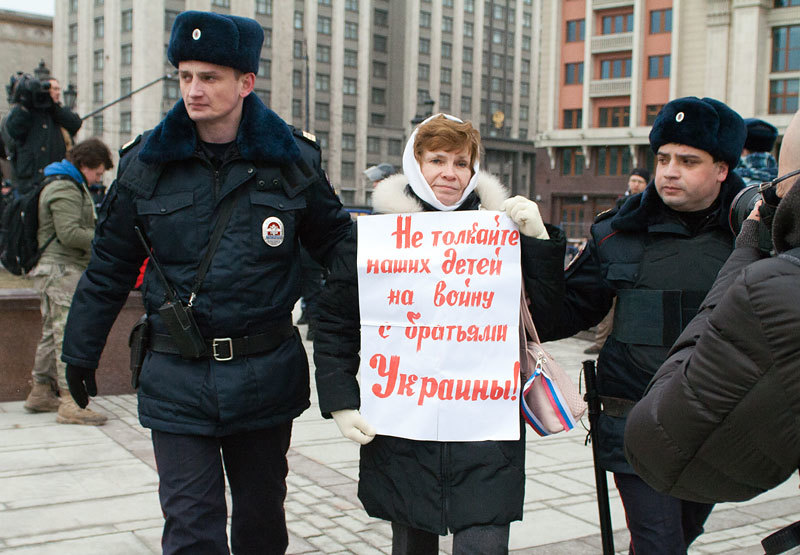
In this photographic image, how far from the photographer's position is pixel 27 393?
26.0ft

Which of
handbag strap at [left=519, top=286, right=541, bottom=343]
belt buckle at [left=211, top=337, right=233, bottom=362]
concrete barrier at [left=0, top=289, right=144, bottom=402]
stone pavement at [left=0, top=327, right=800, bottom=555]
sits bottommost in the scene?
stone pavement at [left=0, top=327, right=800, bottom=555]

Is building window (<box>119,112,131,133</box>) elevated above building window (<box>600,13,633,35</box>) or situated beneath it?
situated beneath

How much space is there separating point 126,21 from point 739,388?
83634mm

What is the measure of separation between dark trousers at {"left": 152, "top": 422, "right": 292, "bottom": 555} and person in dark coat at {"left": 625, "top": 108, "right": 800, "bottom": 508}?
184cm

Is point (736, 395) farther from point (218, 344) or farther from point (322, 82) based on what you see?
point (322, 82)

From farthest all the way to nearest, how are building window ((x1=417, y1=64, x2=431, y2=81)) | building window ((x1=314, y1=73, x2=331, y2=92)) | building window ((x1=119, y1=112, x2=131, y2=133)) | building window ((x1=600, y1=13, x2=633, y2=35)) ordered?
building window ((x1=417, y1=64, x2=431, y2=81)) < building window ((x1=314, y1=73, x2=331, y2=92)) < building window ((x1=119, y1=112, x2=131, y2=133)) < building window ((x1=600, y1=13, x2=633, y2=35))

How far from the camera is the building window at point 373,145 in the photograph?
90.9m

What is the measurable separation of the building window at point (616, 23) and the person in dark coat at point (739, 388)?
63.7m

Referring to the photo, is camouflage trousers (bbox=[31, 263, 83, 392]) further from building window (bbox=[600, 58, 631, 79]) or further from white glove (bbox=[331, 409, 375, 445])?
building window (bbox=[600, 58, 631, 79])

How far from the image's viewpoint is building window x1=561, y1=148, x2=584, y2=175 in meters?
64.8

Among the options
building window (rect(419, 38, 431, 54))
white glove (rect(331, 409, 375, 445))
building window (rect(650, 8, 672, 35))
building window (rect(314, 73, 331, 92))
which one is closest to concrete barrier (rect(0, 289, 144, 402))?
white glove (rect(331, 409, 375, 445))

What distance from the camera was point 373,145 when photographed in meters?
91.6

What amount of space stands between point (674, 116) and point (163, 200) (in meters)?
1.90

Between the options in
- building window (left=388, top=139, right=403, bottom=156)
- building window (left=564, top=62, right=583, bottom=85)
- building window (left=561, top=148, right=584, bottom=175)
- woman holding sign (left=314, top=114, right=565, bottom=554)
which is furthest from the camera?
building window (left=388, top=139, right=403, bottom=156)
